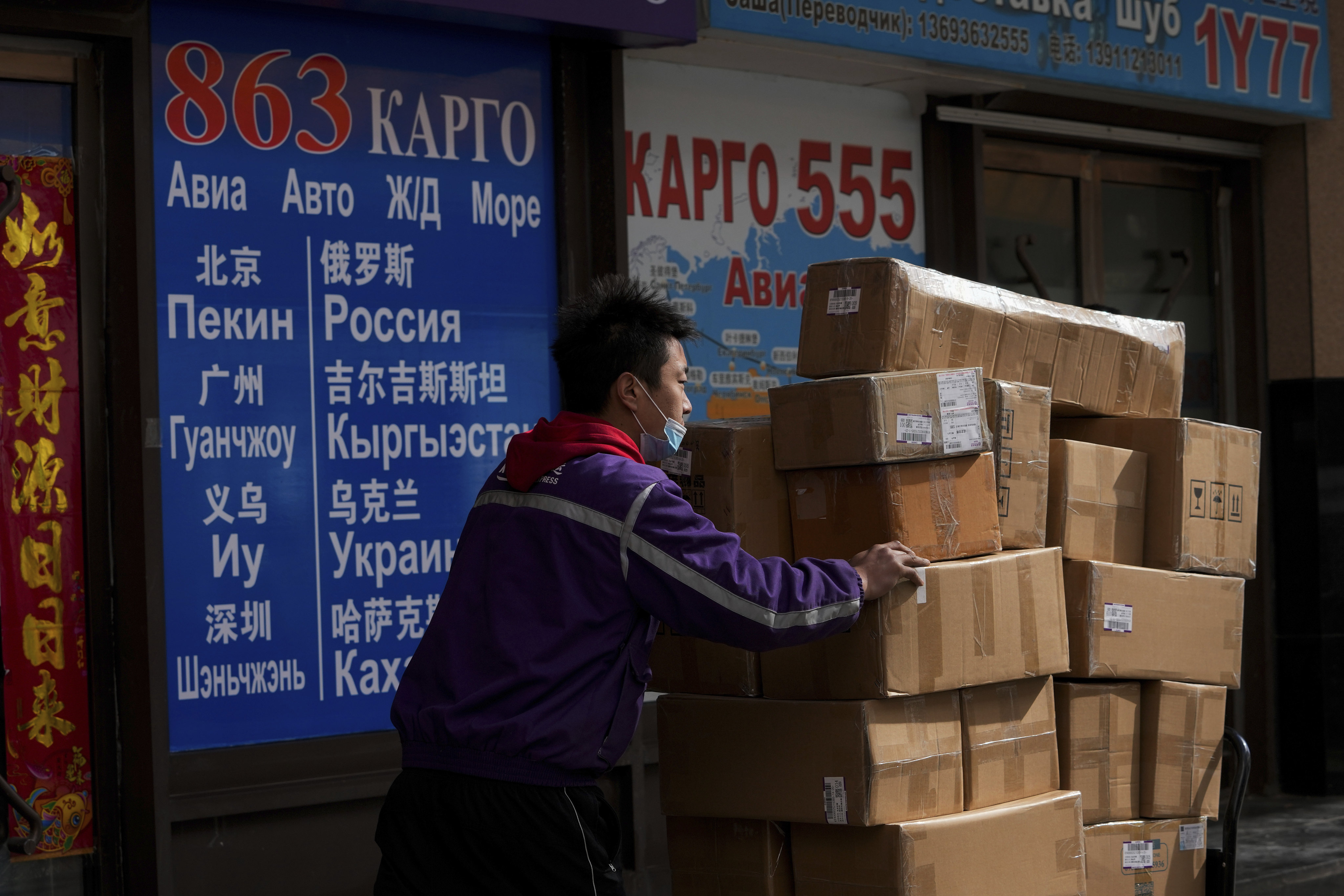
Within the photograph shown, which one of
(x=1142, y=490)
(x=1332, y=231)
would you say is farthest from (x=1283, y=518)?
(x=1142, y=490)

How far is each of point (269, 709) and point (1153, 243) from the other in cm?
492

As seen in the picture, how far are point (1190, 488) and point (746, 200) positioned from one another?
2467 millimetres

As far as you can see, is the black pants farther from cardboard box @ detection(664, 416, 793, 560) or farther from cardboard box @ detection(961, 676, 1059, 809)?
cardboard box @ detection(961, 676, 1059, 809)

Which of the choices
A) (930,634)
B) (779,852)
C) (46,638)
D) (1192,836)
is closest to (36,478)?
(46,638)

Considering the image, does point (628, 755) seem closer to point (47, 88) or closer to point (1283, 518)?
point (47, 88)

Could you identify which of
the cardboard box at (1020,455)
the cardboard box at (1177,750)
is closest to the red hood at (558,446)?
the cardboard box at (1020,455)

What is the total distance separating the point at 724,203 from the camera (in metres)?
5.68

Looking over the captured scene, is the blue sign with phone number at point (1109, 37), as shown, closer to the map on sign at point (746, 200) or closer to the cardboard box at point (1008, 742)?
the map on sign at point (746, 200)

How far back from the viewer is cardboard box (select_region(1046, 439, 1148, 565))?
355 cm

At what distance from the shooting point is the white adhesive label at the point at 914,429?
3.11 m

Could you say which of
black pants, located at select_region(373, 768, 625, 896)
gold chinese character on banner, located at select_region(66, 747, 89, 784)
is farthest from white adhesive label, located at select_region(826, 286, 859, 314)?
gold chinese character on banner, located at select_region(66, 747, 89, 784)

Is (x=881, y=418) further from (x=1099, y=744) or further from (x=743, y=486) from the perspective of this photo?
(x=1099, y=744)

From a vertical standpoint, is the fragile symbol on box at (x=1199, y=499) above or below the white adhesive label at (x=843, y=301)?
below

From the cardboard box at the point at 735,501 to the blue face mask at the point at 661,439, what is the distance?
220 mm
